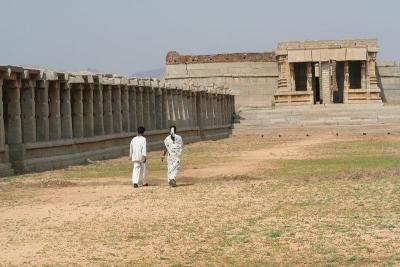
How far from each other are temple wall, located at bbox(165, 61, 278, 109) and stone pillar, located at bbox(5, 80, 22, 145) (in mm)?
47958

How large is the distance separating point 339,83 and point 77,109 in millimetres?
44413

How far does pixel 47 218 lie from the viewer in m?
15.8

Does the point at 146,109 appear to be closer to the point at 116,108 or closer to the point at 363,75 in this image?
the point at 116,108

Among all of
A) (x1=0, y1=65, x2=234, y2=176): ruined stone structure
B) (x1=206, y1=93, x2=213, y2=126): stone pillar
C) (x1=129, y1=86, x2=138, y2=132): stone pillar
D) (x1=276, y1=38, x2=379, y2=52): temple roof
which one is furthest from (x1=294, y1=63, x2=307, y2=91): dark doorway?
(x1=129, y1=86, x2=138, y2=132): stone pillar

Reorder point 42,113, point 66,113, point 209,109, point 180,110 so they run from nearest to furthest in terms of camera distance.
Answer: point 42,113 → point 66,113 → point 180,110 → point 209,109

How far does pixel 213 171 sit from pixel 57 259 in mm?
16048

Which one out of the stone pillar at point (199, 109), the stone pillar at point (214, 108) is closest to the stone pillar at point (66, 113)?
the stone pillar at point (199, 109)

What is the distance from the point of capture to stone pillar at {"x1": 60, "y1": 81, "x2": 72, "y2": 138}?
112ft

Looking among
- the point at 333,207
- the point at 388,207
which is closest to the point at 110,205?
the point at 333,207

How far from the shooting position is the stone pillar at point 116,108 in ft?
135

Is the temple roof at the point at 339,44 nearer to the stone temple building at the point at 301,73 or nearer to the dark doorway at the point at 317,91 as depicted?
the stone temple building at the point at 301,73

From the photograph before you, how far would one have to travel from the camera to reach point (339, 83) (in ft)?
249

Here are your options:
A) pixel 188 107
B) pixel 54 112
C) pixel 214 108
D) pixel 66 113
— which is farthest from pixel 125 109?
pixel 214 108

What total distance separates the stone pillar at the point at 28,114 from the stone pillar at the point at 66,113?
136 inches
